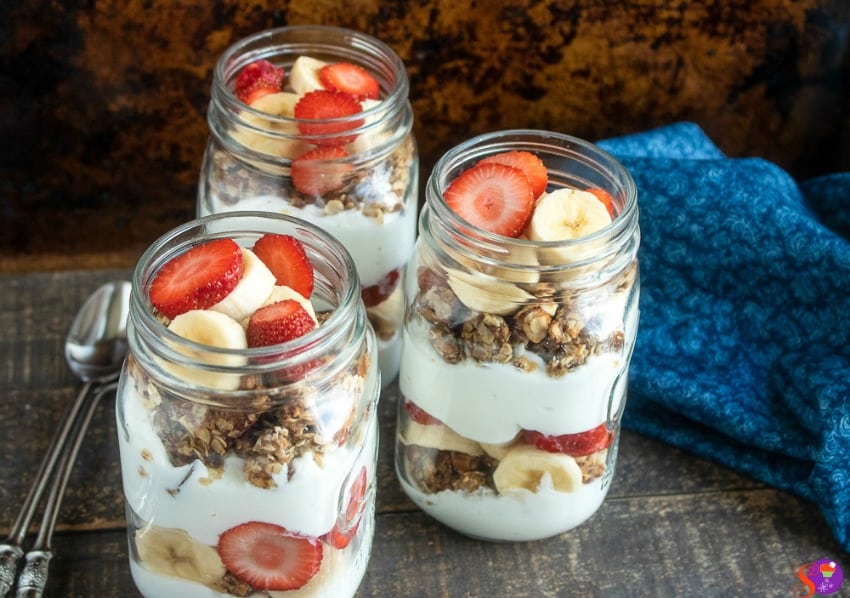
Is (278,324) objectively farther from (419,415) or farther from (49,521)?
(49,521)

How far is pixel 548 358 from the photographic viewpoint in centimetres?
90

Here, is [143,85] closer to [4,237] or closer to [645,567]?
[4,237]

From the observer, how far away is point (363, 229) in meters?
1.05

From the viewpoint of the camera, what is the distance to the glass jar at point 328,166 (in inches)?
39.9

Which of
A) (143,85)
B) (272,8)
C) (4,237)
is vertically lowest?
(4,237)

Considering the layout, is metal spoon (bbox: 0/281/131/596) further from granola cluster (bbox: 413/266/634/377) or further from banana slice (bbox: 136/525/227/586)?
granola cluster (bbox: 413/266/634/377)

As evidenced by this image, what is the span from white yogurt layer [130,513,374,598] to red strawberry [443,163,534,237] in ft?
0.91

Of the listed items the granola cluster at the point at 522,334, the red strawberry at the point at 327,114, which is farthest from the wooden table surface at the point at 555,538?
the red strawberry at the point at 327,114

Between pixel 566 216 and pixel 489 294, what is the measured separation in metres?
0.10

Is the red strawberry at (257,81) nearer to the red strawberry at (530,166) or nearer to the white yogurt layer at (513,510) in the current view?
the red strawberry at (530,166)

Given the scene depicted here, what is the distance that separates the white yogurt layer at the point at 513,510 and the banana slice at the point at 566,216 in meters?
0.23

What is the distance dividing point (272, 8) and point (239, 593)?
68cm

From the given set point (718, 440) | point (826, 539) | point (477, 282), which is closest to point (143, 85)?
point (477, 282)

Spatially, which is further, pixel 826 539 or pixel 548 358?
pixel 826 539
